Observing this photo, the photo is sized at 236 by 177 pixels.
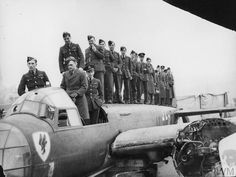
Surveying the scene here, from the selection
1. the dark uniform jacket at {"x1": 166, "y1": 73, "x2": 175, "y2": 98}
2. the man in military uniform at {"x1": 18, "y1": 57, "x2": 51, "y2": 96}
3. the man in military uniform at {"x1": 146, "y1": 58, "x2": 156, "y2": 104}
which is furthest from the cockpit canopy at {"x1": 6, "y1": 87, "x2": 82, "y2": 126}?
the dark uniform jacket at {"x1": 166, "y1": 73, "x2": 175, "y2": 98}

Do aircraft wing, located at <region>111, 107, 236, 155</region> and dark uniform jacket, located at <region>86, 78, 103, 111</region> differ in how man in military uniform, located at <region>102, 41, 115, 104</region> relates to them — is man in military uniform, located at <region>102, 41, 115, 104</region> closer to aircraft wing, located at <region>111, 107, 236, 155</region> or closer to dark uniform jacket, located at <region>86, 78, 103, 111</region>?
dark uniform jacket, located at <region>86, 78, 103, 111</region>

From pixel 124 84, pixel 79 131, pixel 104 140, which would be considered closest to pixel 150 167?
pixel 104 140

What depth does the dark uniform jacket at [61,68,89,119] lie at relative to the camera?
6.77m

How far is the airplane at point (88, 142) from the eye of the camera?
451 cm

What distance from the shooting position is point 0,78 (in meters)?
4.26

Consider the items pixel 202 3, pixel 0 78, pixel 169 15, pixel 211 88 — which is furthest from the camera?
pixel 211 88

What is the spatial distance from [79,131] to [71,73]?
1.72 meters

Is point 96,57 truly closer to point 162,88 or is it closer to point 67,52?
point 67,52

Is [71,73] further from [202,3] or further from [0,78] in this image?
[202,3]

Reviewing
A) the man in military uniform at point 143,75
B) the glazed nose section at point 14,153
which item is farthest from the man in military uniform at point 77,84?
the man in military uniform at point 143,75

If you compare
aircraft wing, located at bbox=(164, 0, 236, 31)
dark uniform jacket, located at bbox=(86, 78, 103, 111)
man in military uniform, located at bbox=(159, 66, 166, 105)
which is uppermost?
man in military uniform, located at bbox=(159, 66, 166, 105)

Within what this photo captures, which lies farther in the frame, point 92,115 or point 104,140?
point 92,115

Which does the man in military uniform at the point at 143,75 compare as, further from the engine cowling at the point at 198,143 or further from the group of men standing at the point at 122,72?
the engine cowling at the point at 198,143

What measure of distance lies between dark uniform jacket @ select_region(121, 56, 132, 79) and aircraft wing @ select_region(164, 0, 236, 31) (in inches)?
330
